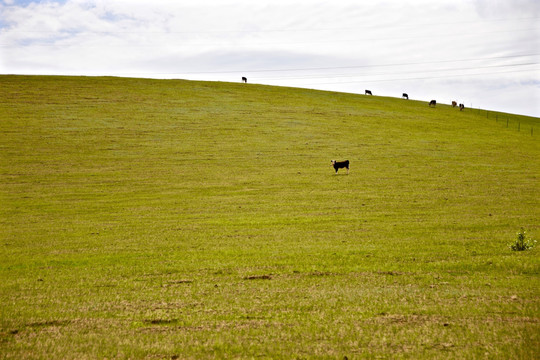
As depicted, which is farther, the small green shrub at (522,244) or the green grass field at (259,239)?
the small green shrub at (522,244)

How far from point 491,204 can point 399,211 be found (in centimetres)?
577

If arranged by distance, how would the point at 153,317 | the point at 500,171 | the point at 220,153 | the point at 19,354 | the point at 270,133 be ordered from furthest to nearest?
the point at 270,133, the point at 220,153, the point at 500,171, the point at 153,317, the point at 19,354

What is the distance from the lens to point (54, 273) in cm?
1518

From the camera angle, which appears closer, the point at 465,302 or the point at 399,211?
the point at 465,302

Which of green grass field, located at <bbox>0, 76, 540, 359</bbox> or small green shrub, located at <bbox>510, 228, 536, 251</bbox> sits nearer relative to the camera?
green grass field, located at <bbox>0, 76, 540, 359</bbox>

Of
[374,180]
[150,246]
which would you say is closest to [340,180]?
[374,180]

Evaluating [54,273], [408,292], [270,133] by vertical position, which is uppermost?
[270,133]

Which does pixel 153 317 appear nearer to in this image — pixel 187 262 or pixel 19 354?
pixel 19 354

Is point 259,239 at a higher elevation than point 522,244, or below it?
below

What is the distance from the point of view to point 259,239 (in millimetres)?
20109

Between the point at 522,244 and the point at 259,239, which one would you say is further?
the point at 259,239

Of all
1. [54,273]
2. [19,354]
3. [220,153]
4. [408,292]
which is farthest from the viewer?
[220,153]

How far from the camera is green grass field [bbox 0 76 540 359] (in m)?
8.72

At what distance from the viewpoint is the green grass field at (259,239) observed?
8719 millimetres
